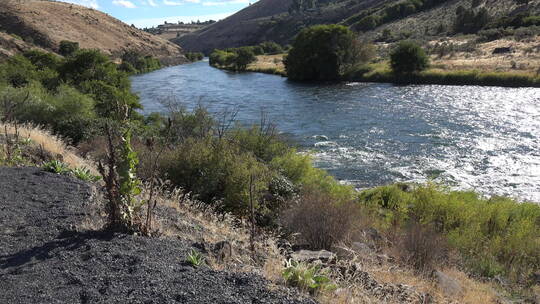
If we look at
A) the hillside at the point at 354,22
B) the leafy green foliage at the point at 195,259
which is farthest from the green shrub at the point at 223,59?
the leafy green foliage at the point at 195,259

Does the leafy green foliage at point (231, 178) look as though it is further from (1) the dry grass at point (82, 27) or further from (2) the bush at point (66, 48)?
(1) the dry grass at point (82, 27)

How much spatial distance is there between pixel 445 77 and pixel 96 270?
165 feet

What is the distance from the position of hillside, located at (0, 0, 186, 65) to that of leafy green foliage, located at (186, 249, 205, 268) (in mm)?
76029

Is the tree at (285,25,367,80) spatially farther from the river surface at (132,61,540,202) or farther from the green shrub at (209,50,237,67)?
the green shrub at (209,50,237,67)

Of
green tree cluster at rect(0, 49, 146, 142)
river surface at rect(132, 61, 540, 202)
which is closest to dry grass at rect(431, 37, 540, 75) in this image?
river surface at rect(132, 61, 540, 202)

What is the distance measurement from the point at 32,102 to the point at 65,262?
20865 millimetres

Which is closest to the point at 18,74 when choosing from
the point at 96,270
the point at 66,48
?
the point at 96,270

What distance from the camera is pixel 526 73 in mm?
44594

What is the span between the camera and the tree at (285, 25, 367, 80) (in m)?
60.2

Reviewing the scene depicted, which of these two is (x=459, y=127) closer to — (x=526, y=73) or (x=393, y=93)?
(x=393, y=93)

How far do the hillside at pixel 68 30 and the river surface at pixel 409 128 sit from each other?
51.1 meters

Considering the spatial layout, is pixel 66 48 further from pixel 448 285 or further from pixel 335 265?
pixel 335 265

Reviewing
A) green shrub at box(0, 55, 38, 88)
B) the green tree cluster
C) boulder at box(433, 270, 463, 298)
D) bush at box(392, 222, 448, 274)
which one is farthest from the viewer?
green shrub at box(0, 55, 38, 88)

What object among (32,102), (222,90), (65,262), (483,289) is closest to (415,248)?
(483,289)
